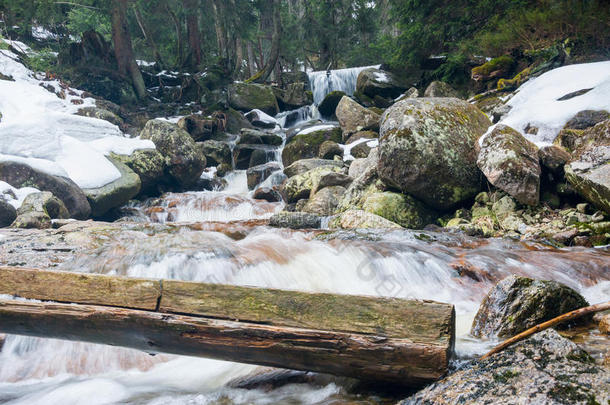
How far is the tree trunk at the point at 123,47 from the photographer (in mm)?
17670

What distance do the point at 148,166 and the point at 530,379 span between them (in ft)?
36.8

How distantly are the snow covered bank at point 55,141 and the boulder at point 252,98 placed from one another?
7688 millimetres

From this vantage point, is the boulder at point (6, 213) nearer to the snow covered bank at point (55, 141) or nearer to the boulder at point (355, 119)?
the snow covered bank at point (55, 141)

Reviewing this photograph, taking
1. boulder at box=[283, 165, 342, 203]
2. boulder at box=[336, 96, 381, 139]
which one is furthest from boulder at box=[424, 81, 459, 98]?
boulder at box=[283, 165, 342, 203]

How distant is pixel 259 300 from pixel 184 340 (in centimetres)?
48

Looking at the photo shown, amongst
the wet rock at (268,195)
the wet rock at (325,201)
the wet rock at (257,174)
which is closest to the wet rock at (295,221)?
the wet rock at (325,201)

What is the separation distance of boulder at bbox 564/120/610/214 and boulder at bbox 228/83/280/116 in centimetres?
1586

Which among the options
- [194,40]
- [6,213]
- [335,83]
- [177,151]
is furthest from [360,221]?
[194,40]

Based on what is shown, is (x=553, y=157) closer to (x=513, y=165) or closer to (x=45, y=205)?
(x=513, y=165)

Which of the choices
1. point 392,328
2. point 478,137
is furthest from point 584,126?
point 392,328

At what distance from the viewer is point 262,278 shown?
432 cm

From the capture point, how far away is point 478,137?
712 cm

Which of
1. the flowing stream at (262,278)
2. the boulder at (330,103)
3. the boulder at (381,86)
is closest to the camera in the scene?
the flowing stream at (262,278)

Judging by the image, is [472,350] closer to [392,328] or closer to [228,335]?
[392,328]
